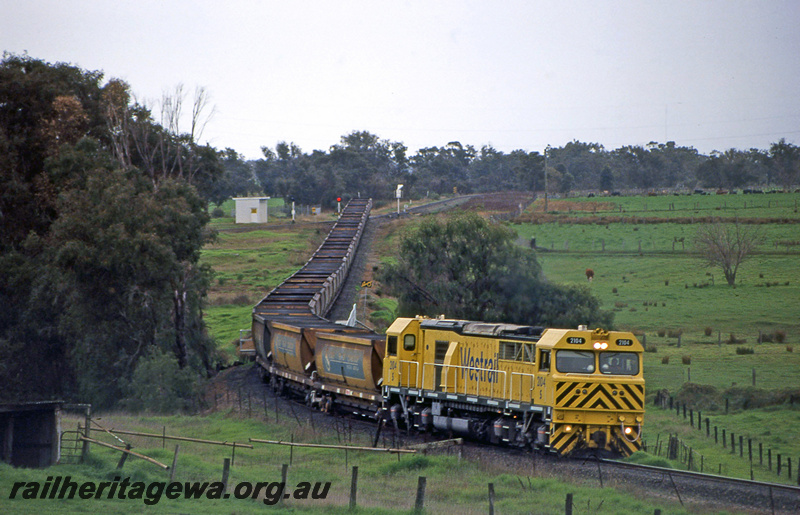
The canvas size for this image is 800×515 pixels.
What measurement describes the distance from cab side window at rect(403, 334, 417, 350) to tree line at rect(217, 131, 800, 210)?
9411 cm

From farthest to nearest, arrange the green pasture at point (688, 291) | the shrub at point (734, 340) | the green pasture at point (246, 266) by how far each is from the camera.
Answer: the green pasture at point (246, 266), the green pasture at point (688, 291), the shrub at point (734, 340)

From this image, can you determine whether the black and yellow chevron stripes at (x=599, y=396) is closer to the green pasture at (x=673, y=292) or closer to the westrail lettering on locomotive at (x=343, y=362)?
the green pasture at (x=673, y=292)

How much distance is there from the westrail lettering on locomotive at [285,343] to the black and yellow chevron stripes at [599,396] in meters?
15.7

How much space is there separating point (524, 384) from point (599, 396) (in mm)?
2183

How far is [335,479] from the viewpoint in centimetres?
1978

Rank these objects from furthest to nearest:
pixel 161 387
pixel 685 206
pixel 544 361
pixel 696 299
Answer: pixel 685 206 < pixel 696 299 < pixel 161 387 < pixel 544 361

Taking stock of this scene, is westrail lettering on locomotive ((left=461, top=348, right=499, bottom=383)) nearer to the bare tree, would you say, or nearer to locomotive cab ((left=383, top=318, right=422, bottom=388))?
locomotive cab ((left=383, top=318, right=422, bottom=388))

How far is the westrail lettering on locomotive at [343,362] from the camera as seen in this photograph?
29141 millimetres

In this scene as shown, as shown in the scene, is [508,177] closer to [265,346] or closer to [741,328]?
[741,328]

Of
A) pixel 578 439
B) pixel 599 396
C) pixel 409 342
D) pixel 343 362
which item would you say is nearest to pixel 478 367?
pixel 409 342

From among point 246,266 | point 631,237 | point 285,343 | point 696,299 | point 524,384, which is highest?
point 631,237

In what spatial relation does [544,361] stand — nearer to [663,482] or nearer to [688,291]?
[663,482]

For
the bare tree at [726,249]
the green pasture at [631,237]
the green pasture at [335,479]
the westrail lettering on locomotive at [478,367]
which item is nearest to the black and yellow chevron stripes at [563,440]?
the green pasture at [335,479]

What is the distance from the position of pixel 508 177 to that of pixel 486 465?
17179cm
